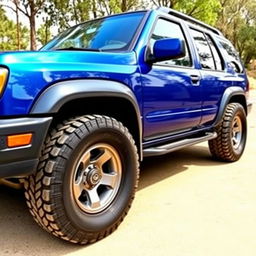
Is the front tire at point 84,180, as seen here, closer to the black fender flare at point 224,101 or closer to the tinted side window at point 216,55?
the black fender flare at point 224,101

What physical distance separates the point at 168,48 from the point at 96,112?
775 millimetres

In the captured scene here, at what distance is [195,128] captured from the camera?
3.93 metres

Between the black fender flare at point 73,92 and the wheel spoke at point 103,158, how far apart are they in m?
0.43

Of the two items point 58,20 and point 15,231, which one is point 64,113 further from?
point 58,20

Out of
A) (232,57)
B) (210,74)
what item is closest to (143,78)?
(210,74)

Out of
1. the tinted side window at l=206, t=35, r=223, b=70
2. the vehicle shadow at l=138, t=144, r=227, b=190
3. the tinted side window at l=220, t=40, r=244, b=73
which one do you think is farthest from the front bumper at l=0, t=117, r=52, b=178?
the tinted side window at l=220, t=40, r=244, b=73

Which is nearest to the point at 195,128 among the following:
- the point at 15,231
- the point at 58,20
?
the point at 15,231

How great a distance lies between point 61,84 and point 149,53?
106 cm

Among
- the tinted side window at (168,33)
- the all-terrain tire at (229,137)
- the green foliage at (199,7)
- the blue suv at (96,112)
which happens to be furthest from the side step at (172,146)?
the green foliage at (199,7)

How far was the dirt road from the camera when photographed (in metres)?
2.26

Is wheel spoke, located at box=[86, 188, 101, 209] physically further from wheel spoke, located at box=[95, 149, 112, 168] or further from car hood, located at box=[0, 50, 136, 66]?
car hood, located at box=[0, 50, 136, 66]

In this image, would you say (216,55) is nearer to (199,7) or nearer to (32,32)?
(32,32)

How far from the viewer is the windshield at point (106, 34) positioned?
302 cm

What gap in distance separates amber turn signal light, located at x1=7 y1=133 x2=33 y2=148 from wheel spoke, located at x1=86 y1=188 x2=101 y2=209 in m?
0.69
